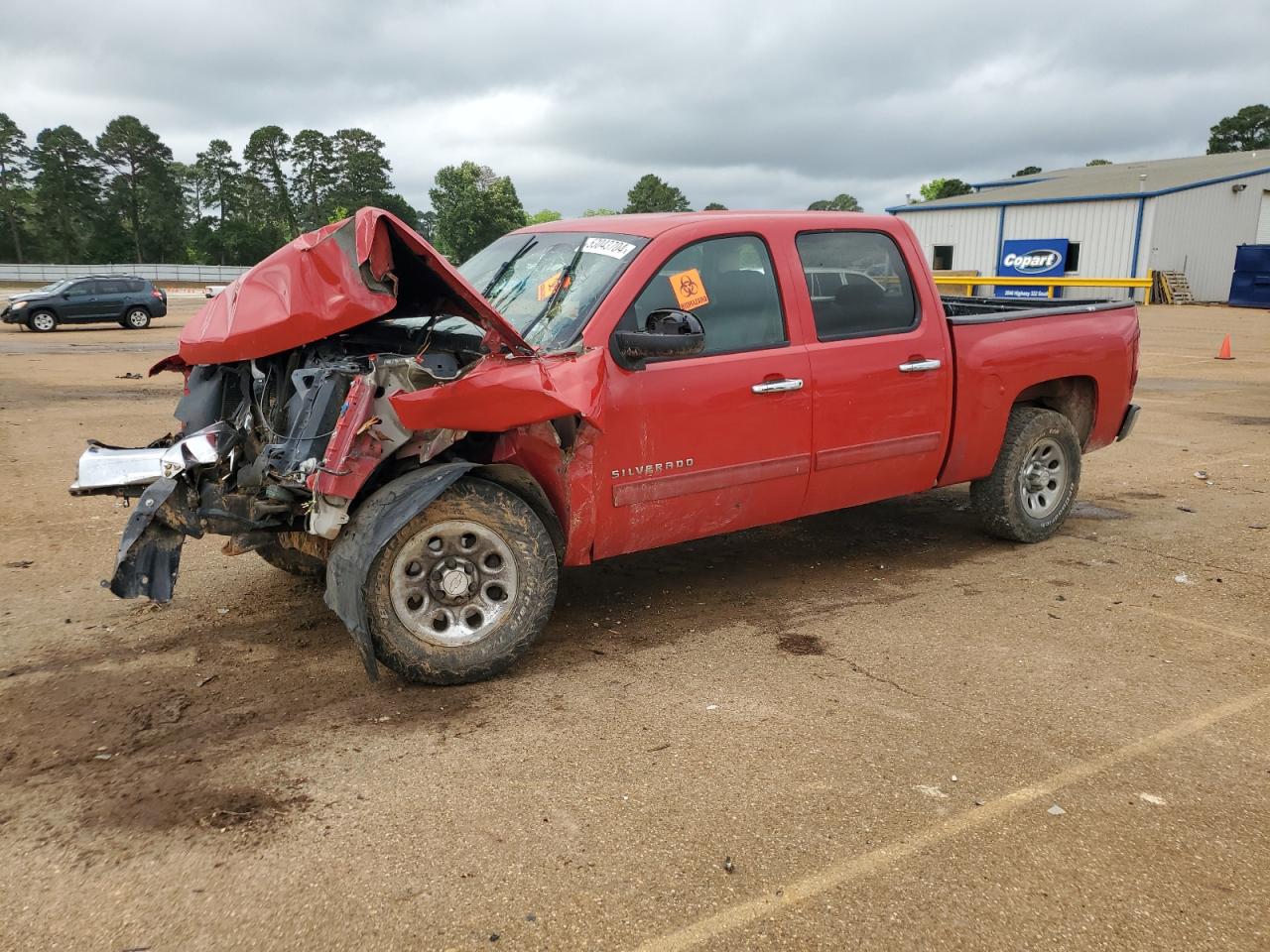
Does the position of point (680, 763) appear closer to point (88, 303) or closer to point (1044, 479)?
point (1044, 479)

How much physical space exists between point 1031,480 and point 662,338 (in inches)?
120

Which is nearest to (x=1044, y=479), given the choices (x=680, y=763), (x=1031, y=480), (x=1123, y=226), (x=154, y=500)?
(x=1031, y=480)

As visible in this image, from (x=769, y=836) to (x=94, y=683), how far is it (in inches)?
113

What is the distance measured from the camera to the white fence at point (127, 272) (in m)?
57.0

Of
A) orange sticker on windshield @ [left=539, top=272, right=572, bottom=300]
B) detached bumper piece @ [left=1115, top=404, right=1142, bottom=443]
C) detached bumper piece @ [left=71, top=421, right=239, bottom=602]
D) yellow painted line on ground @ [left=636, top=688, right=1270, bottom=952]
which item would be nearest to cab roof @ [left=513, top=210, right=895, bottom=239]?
orange sticker on windshield @ [left=539, top=272, right=572, bottom=300]

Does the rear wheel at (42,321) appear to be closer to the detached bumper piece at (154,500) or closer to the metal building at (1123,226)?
the detached bumper piece at (154,500)

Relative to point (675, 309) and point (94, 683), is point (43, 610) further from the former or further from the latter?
point (675, 309)

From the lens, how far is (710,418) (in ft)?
14.5

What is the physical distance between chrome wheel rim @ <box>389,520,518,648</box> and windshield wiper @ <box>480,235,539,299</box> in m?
1.55

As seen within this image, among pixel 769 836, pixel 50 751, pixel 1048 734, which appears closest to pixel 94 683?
pixel 50 751

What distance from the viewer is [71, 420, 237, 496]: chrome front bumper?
12.4 feet

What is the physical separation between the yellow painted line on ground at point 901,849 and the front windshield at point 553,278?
2367 mm

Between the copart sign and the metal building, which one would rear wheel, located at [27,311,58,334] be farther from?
the copart sign

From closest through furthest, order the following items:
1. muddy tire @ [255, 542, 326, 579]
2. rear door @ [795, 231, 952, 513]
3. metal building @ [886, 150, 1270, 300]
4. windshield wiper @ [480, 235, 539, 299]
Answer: muddy tire @ [255, 542, 326, 579] < rear door @ [795, 231, 952, 513] < windshield wiper @ [480, 235, 539, 299] < metal building @ [886, 150, 1270, 300]
